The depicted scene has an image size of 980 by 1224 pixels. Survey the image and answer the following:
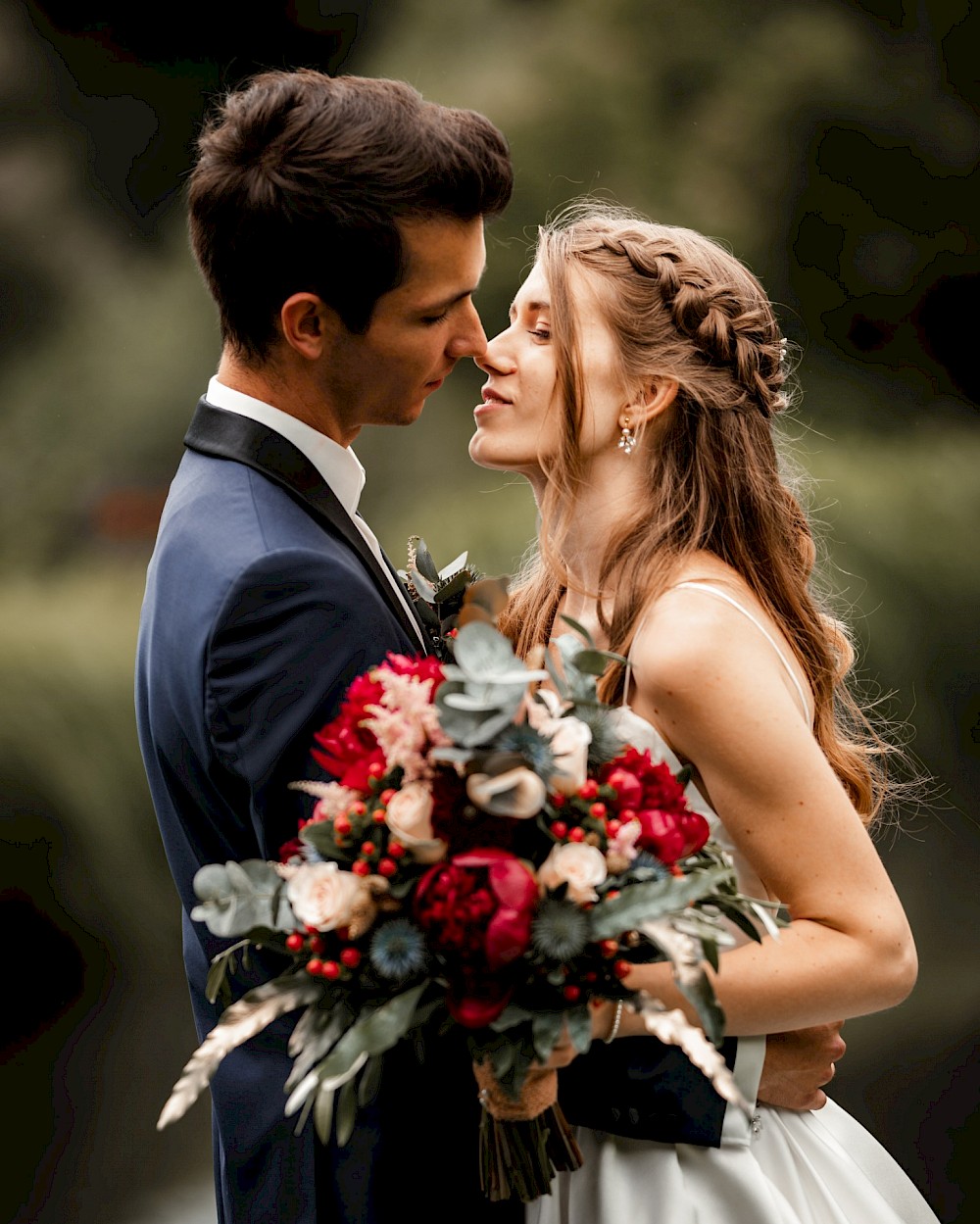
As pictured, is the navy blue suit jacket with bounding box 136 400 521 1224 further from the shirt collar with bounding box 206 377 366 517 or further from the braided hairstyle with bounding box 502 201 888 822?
the braided hairstyle with bounding box 502 201 888 822

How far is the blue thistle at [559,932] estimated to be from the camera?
124cm

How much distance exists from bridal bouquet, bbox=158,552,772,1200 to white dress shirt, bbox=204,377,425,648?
0.48 metres

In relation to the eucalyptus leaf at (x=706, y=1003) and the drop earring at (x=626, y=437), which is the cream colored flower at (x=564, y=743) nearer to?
the eucalyptus leaf at (x=706, y=1003)

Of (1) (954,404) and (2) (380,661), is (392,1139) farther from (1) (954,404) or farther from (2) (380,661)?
(1) (954,404)

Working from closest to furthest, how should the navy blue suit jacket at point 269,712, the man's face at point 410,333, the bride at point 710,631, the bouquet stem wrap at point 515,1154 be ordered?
the bouquet stem wrap at point 515,1154
the navy blue suit jacket at point 269,712
the bride at point 710,631
the man's face at point 410,333

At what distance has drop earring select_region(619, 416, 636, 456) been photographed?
206cm

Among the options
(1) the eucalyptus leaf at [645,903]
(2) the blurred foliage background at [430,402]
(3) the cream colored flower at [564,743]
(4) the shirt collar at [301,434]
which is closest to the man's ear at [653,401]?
(4) the shirt collar at [301,434]

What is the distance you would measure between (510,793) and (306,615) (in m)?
0.43

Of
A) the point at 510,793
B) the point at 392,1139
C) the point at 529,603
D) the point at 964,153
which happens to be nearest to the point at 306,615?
the point at 510,793

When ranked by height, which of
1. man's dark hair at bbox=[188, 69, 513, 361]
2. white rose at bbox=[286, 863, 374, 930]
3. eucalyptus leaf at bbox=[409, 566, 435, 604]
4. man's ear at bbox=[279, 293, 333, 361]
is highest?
man's dark hair at bbox=[188, 69, 513, 361]

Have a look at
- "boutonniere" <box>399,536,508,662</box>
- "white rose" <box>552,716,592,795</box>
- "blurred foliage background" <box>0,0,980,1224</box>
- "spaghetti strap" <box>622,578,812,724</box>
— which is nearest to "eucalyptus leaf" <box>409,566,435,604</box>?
"boutonniere" <box>399,536,508,662</box>

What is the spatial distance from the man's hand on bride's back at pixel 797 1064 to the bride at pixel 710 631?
37 millimetres

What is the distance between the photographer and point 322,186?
1679 millimetres

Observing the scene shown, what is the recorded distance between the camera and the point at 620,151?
3.73 m
